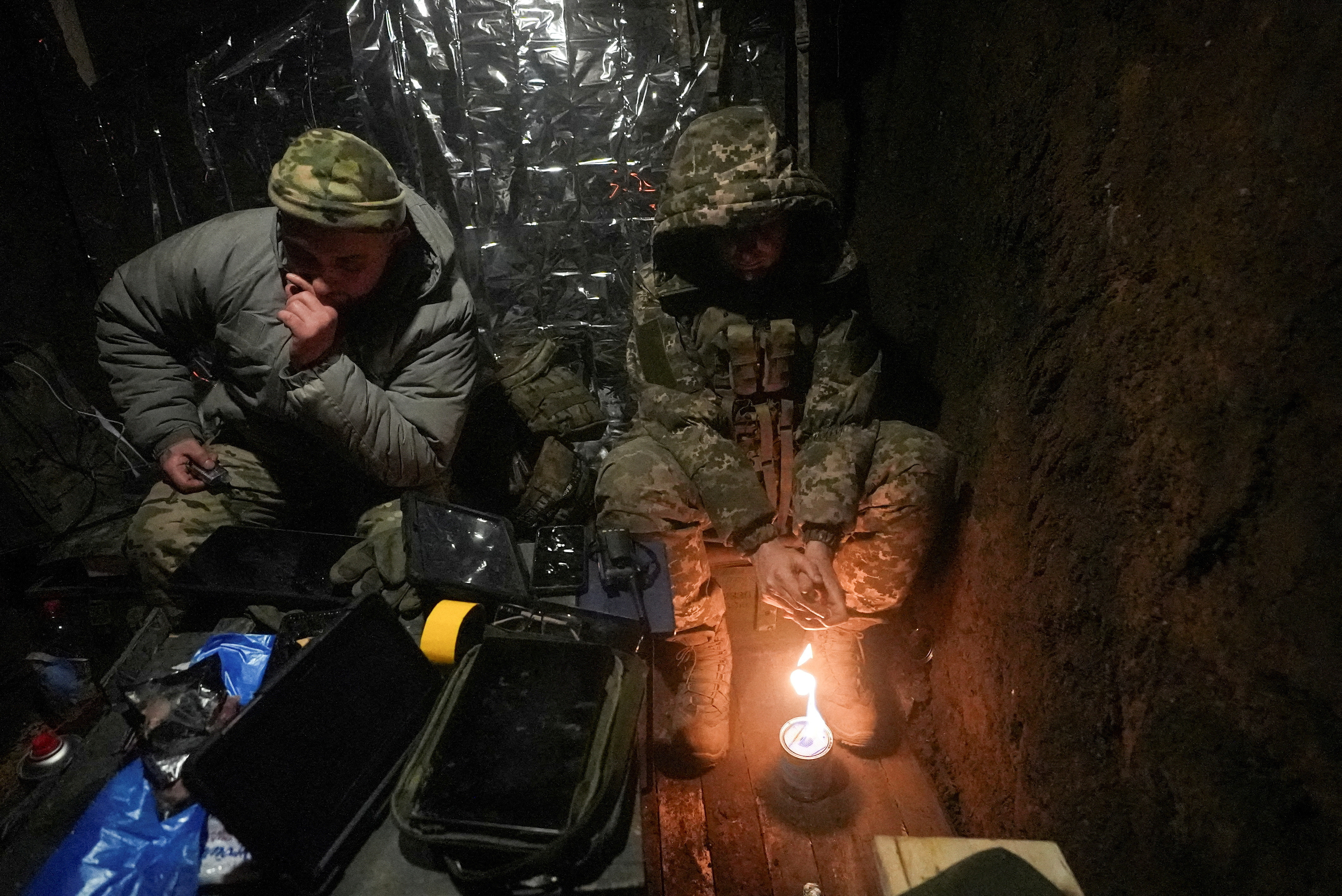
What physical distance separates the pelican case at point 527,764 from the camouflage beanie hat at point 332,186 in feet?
4.68

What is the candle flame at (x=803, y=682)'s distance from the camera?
2.05m

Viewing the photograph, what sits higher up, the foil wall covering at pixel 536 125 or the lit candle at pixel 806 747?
the foil wall covering at pixel 536 125

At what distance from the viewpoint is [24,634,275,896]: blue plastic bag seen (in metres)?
1.53

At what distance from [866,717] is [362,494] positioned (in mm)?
2218

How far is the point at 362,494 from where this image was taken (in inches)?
111

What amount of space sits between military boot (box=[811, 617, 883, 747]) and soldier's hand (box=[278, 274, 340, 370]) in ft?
6.71

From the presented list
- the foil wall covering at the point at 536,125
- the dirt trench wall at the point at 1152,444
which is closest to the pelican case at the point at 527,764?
the dirt trench wall at the point at 1152,444

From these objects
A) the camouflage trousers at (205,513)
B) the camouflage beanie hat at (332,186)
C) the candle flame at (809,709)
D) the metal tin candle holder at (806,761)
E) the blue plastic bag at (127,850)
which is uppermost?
the camouflage beanie hat at (332,186)

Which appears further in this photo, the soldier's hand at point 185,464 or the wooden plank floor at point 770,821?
the soldier's hand at point 185,464

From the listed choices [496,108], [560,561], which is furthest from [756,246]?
[496,108]

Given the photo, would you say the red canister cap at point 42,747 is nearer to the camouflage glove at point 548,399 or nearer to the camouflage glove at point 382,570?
the camouflage glove at point 382,570

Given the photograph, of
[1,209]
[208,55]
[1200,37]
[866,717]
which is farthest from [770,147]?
[1,209]

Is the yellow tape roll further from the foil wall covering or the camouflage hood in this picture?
the foil wall covering

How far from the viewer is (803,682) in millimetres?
2090
